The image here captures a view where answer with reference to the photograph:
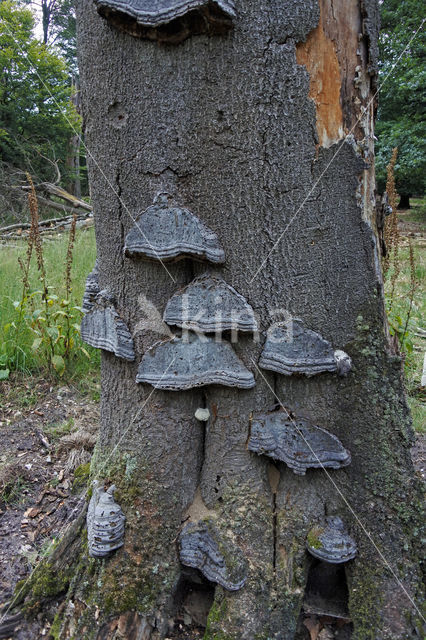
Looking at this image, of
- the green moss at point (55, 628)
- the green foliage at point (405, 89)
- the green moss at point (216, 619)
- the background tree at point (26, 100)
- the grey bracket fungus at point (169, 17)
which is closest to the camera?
the grey bracket fungus at point (169, 17)

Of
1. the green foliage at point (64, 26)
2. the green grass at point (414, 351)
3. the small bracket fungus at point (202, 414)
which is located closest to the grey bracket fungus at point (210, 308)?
the small bracket fungus at point (202, 414)

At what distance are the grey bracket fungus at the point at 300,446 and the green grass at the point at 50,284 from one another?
246cm

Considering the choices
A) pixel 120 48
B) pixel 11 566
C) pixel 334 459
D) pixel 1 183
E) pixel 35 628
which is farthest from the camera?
pixel 1 183

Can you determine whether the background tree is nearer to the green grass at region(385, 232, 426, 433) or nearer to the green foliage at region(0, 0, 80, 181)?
the green foliage at region(0, 0, 80, 181)

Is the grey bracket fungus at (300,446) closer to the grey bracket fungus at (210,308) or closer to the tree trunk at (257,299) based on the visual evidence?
the tree trunk at (257,299)

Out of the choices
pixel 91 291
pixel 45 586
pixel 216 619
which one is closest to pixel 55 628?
pixel 45 586

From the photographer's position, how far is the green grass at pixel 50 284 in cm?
360

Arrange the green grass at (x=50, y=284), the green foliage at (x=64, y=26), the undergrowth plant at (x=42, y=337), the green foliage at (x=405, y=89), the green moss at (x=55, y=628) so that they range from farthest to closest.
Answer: the green foliage at (x=64, y=26)
the green foliage at (x=405, y=89)
the green grass at (x=50, y=284)
the undergrowth plant at (x=42, y=337)
the green moss at (x=55, y=628)

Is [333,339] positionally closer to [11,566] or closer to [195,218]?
[195,218]

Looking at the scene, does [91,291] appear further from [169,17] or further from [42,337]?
[42,337]

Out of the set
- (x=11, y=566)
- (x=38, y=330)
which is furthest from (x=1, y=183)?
(x=11, y=566)

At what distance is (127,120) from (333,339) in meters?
0.94

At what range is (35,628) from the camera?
1540 mm

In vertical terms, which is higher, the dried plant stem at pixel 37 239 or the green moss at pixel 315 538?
the dried plant stem at pixel 37 239
